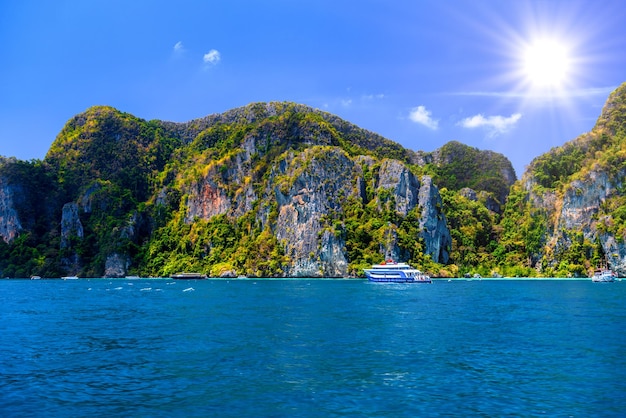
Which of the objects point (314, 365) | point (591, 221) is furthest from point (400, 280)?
point (314, 365)

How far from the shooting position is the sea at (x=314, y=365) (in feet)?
80.1

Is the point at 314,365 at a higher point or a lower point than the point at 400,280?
lower

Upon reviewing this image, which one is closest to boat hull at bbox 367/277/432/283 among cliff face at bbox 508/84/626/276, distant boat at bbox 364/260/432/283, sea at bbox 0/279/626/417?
distant boat at bbox 364/260/432/283

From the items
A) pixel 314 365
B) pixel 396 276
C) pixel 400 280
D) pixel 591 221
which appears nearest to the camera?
pixel 314 365

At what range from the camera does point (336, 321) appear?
53844 millimetres

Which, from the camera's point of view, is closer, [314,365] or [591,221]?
[314,365]

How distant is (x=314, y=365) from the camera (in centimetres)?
3266

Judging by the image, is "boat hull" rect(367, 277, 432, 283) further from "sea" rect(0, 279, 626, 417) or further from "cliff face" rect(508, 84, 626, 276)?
"sea" rect(0, 279, 626, 417)

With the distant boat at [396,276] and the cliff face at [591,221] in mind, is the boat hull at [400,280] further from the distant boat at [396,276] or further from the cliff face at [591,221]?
the cliff face at [591,221]

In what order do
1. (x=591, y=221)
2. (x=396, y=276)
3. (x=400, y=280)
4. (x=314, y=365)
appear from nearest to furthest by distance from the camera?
(x=314, y=365) < (x=400, y=280) < (x=396, y=276) < (x=591, y=221)

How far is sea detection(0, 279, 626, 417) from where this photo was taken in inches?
961

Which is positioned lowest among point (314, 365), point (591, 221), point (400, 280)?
point (314, 365)

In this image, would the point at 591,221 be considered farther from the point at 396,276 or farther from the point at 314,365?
the point at 314,365

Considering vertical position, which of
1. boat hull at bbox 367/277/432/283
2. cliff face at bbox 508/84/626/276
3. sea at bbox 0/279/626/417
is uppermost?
cliff face at bbox 508/84/626/276
